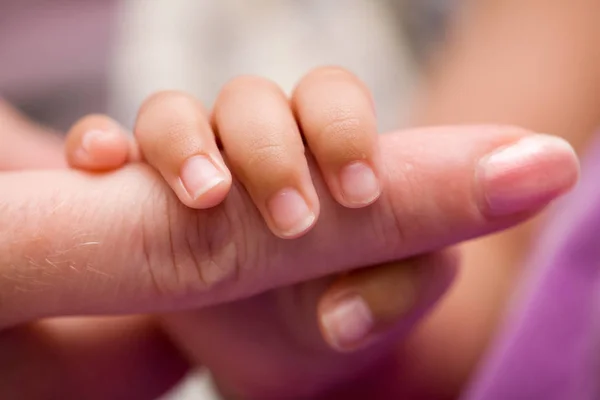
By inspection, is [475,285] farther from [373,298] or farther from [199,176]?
[199,176]

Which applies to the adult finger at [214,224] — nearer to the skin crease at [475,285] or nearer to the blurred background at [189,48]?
the skin crease at [475,285]

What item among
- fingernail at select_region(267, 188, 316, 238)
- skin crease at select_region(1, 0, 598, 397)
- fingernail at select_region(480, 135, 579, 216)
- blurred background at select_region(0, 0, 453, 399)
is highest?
blurred background at select_region(0, 0, 453, 399)

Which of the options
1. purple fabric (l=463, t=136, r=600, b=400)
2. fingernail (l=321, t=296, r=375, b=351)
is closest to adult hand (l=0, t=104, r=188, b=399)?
fingernail (l=321, t=296, r=375, b=351)

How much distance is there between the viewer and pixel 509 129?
497 millimetres

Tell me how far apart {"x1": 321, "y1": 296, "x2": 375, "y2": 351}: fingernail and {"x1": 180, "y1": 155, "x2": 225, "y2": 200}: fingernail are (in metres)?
0.17

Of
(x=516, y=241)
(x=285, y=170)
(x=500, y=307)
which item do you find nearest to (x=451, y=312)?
→ (x=500, y=307)

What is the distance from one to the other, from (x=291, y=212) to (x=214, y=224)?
7 cm

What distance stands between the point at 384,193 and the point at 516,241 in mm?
496

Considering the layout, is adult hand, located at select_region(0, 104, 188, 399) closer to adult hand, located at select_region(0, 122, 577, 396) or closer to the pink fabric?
adult hand, located at select_region(0, 122, 577, 396)

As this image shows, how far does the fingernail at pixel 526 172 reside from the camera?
1.56ft

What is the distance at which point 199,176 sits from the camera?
43cm

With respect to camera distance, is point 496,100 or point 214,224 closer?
point 214,224

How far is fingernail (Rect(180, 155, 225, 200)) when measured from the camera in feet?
1.41

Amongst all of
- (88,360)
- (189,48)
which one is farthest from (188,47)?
(88,360)
